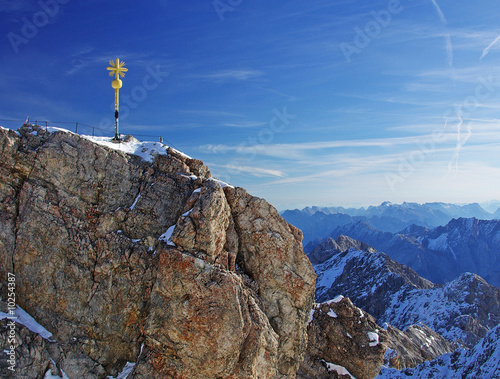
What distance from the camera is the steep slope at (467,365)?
65625 millimetres

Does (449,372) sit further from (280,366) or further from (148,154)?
(148,154)

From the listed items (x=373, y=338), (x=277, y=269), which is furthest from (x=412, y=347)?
(x=277, y=269)

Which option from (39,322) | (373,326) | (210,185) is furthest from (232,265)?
(373,326)

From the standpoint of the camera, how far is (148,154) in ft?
126

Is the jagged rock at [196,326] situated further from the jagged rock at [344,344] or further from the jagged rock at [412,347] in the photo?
the jagged rock at [412,347]

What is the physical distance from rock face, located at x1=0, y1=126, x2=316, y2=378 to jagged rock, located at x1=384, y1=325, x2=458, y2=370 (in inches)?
2788

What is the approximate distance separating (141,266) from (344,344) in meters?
38.2

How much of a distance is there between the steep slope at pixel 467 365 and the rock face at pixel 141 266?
51.5 m

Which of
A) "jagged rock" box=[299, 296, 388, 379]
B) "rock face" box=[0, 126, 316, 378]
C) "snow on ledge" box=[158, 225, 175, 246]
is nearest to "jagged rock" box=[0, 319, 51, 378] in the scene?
"rock face" box=[0, 126, 316, 378]

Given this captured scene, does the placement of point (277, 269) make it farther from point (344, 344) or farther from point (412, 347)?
point (412, 347)

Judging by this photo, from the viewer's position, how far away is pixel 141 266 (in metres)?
33.2

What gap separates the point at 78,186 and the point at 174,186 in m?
9.61

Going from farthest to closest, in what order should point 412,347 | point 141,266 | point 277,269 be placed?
point 412,347 < point 277,269 < point 141,266

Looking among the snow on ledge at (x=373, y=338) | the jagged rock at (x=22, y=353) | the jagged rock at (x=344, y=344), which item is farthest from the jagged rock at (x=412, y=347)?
the jagged rock at (x=22, y=353)
